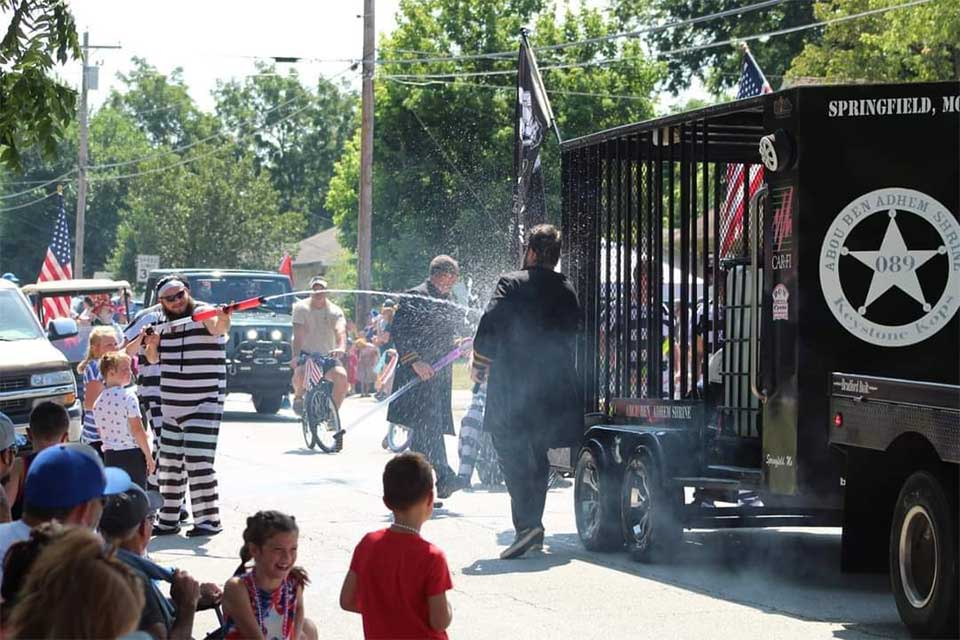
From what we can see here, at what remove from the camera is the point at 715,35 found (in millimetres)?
55562

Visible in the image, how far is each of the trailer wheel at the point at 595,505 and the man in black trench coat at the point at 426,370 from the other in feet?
6.76

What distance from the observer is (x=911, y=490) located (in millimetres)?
8164

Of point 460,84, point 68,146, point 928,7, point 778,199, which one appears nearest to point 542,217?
point 778,199

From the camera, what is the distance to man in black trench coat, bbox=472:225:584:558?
11.2m

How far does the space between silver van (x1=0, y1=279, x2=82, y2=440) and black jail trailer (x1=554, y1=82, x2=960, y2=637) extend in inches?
220

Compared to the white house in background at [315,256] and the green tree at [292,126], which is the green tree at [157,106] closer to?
the green tree at [292,126]

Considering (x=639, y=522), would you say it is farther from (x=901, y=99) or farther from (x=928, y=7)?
(x=928, y=7)

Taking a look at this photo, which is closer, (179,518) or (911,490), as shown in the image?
(911,490)

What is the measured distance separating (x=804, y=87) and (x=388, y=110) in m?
42.6

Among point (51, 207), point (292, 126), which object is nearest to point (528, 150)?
point (51, 207)

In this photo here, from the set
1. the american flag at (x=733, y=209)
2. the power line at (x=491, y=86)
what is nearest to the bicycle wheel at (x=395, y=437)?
the american flag at (x=733, y=209)

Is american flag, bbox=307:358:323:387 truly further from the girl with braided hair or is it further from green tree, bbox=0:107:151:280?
green tree, bbox=0:107:151:280

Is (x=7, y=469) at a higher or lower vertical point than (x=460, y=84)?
lower

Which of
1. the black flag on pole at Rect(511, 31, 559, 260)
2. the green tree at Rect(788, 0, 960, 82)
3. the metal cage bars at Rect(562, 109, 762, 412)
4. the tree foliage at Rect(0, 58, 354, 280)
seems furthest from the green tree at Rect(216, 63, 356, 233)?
the metal cage bars at Rect(562, 109, 762, 412)
